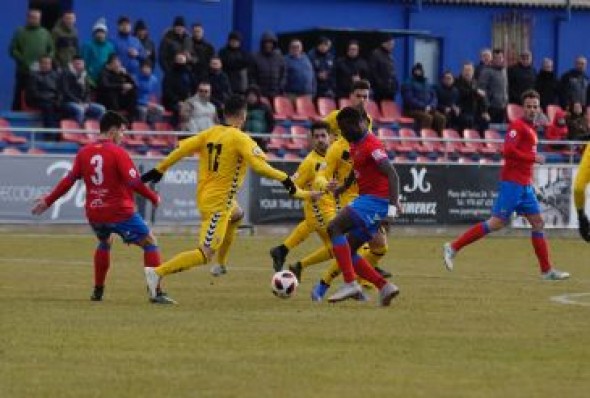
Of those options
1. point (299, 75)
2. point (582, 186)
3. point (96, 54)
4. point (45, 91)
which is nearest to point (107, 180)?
point (582, 186)

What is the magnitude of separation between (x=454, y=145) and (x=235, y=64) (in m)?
5.00

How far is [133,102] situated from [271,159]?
2621 millimetres

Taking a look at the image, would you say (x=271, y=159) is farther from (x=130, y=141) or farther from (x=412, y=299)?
(x=412, y=299)

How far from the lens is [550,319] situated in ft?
51.5

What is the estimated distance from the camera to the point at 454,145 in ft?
115

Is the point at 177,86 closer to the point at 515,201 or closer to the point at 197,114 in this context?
the point at 197,114

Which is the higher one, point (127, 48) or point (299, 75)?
point (127, 48)

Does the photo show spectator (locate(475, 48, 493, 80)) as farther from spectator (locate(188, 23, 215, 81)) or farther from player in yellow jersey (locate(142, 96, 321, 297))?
player in yellow jersey (locate(142, 96, 321, 297))

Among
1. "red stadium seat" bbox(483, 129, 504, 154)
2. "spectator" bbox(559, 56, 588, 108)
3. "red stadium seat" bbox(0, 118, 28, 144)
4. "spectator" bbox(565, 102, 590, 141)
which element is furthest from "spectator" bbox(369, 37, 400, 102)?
"red stadium seat" bbox(0, 118, 28, 144)

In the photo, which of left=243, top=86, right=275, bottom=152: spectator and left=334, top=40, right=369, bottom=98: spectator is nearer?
left=243, top=86, right=275, bottom=152: spectator

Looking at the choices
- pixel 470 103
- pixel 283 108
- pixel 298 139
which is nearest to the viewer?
pixel 298 139

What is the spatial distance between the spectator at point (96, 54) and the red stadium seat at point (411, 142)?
575 cm

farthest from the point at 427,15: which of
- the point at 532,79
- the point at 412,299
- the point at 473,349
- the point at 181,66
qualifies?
the point at 473,349

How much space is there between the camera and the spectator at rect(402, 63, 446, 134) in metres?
35.4
